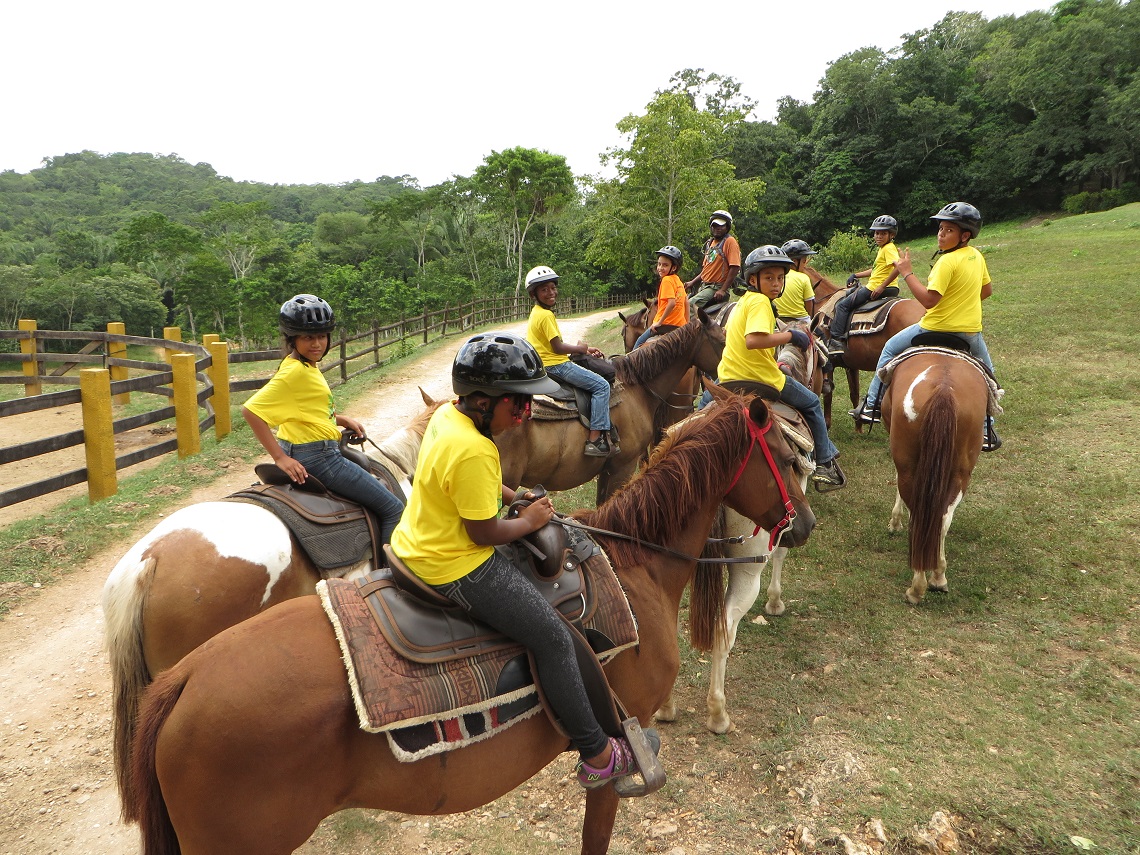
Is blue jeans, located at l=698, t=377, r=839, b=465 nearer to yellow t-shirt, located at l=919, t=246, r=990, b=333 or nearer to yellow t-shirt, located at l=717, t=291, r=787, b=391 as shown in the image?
yellow t-shirt, located at l=717, t=291, r=787, b=391

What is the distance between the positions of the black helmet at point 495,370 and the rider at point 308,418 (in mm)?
1854

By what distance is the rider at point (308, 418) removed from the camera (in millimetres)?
3785

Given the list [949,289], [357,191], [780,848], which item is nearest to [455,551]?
[780,848]

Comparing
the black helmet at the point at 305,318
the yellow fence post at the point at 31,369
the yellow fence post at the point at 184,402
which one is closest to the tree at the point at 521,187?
the yellow fence post at the point at 31,369

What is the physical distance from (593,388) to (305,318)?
9.46 ft

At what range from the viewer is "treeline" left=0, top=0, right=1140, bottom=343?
30.2 meters

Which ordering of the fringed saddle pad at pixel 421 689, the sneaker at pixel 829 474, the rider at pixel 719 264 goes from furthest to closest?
the rider at pixel 719 264 < the sneaker at pixel 829 474 < the fringed saddle pad at pixel 421 689

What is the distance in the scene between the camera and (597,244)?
30.0m

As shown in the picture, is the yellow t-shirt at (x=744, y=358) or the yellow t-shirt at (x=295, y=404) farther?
the yellow t-shirt at (x=744, y=358)

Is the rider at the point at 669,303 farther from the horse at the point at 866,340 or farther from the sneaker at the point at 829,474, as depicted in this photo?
the sneaker at the point at 829,474

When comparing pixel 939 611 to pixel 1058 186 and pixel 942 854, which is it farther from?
pixel 1058 186

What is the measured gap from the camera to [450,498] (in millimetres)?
2346

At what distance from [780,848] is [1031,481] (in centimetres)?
613

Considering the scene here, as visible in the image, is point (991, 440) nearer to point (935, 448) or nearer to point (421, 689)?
point (935, 448)
